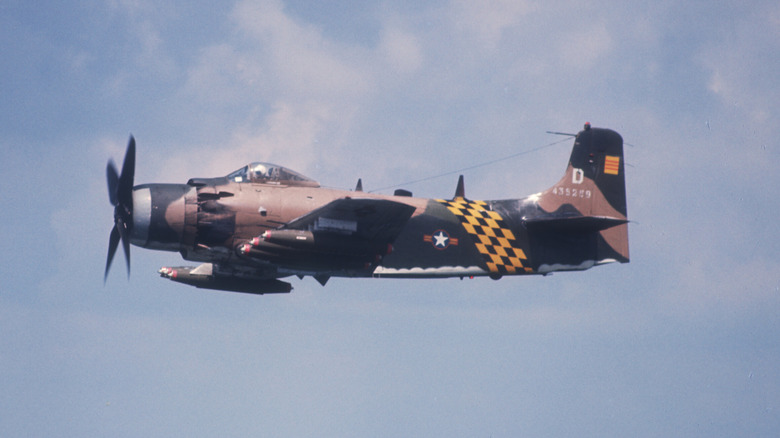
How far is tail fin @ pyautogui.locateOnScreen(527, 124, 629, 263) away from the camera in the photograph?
96.3ft

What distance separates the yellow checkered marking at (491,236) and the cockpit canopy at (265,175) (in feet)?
16.8

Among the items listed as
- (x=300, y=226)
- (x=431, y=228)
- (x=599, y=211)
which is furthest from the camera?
(x=599, y=211)

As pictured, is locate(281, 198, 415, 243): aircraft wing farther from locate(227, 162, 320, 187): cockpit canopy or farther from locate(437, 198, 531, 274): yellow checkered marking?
locate(437, 198, 531, 274): yellow checkered marking

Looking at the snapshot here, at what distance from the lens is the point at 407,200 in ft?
91.6

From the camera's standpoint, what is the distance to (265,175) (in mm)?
26312

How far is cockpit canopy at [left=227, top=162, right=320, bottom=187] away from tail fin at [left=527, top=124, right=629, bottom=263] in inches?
325

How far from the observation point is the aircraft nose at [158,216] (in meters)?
24.9

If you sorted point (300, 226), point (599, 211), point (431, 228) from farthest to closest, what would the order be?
point (599, 211) → point (431, 228) → point (300, 226)

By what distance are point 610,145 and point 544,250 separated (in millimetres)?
5480

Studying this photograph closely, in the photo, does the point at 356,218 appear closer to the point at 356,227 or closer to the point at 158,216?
the point at 356,227

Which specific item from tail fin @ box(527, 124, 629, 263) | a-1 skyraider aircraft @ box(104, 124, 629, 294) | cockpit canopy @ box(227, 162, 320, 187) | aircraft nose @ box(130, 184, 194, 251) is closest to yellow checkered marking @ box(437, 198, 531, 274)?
a-1 skyraider aircraft @ box(104, 124, 629, 294)

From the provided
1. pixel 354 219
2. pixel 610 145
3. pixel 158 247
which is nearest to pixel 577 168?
pixel 610 145

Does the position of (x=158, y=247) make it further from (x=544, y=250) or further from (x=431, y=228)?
(x=544, y=250)

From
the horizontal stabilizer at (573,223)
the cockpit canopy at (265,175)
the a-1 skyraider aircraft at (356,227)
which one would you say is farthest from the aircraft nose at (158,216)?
the horizontal stabilizer at (573,223)
